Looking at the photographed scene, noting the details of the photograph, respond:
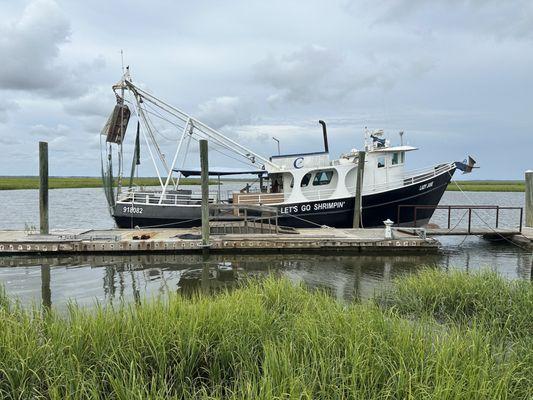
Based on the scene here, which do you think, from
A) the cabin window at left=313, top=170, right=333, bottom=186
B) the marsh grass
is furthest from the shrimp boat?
the marsh grass

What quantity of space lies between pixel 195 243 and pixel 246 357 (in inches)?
363

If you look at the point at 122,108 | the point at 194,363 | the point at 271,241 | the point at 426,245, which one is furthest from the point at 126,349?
the point at 122,108

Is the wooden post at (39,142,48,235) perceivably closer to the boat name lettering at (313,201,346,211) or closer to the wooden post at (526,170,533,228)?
the boat name lettering at (313,201,346,211)

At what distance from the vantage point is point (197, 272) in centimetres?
1107

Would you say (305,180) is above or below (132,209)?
above

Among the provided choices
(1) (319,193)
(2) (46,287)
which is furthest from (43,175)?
(1) (319,193)

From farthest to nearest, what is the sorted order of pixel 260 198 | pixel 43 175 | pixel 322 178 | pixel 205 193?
pixel 322 178, pixel 260 198, pixel 43 175, pixel 205 193

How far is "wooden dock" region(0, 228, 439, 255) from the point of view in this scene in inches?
485

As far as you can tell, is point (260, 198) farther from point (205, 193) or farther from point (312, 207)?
point (205, 193)

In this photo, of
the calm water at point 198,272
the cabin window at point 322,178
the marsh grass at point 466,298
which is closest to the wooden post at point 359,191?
the cabin window at point 322,178

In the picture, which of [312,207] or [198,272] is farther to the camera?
[312,207]

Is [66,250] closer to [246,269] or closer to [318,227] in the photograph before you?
[246,269]

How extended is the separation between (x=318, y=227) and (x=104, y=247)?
26.9 feet

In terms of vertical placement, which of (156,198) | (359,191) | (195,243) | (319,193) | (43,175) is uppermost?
(43,175)
